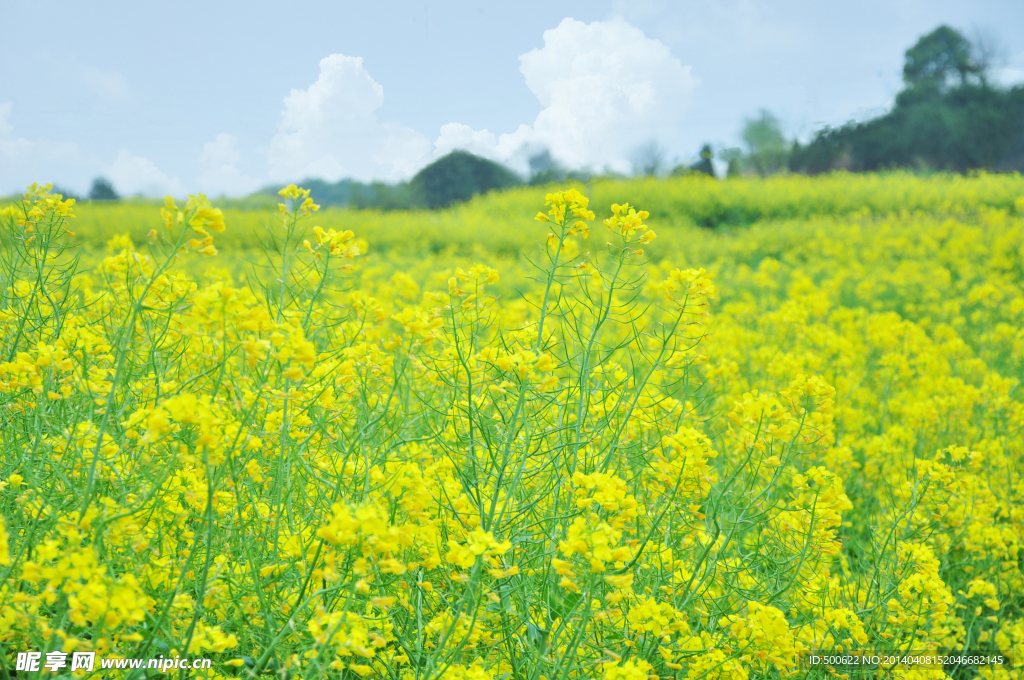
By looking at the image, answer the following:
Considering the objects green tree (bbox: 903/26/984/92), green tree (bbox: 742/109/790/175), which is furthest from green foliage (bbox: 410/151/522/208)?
green tree (bbox: 903/26/984/92)

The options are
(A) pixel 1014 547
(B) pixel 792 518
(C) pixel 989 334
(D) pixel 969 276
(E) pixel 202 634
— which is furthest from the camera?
(D) pixel 969 276

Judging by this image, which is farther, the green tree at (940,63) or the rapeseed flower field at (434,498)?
the green tree at (940,63)

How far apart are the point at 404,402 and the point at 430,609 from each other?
2.74ft

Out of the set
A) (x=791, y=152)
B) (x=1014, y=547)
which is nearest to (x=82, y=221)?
(x=1014, y=547)

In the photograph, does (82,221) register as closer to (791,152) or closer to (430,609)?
(430,609)

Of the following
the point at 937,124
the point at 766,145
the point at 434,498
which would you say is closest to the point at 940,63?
the point at 937,124

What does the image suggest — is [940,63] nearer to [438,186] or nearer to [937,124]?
[937,124]

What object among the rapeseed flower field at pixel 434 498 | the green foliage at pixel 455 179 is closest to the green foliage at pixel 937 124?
the green foliage at pixel 455 179

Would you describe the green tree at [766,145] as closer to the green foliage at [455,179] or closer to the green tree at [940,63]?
the green tree at [940,63]

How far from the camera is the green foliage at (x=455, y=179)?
14070mm

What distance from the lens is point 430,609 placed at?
1.57m

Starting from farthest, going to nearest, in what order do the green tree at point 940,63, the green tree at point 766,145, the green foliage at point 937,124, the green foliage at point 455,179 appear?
the green tree at point 766,145
the green tree at point 940,63
the green foliage at point 937,124
the green foliage at point 455,179

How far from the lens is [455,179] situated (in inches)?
591

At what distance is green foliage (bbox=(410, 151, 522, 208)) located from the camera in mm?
14070
